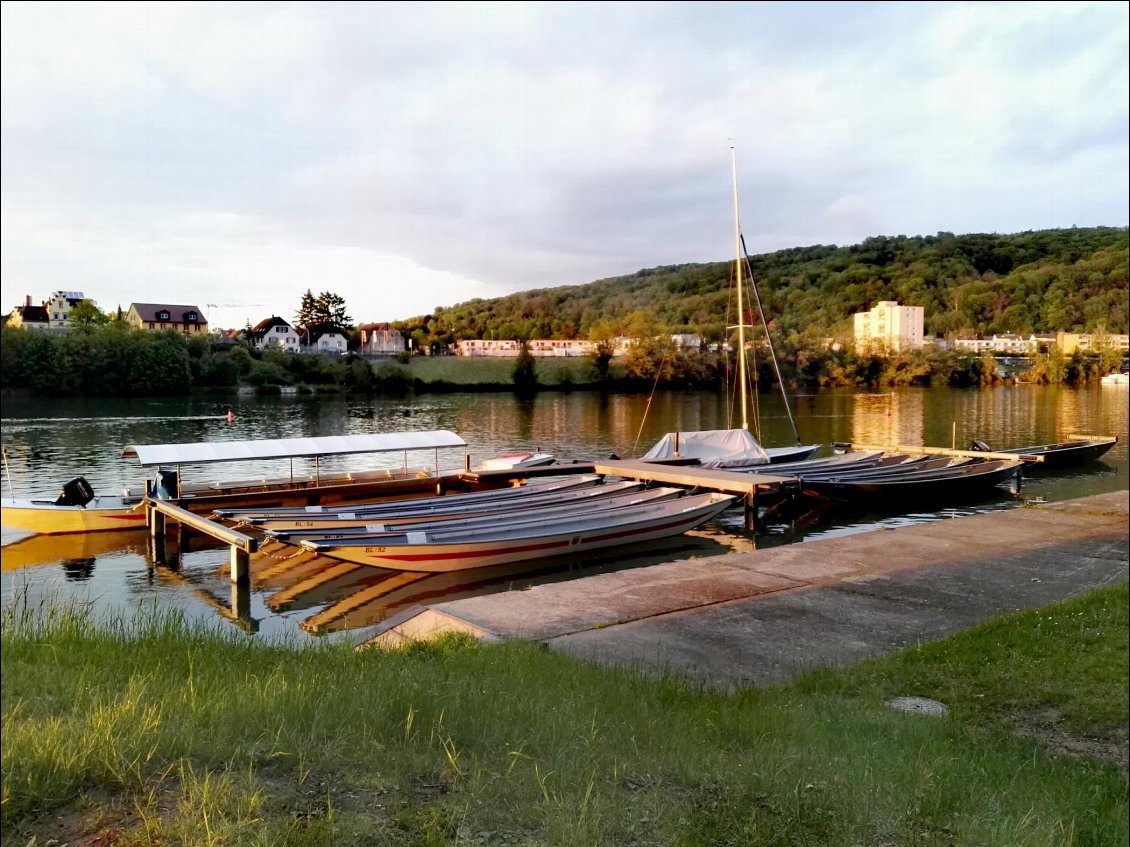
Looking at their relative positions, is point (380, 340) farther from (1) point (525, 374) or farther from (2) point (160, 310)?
(2) point (160, 310)

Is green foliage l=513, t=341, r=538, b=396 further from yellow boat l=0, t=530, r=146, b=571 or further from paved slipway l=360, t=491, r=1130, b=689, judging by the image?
paved slipway l=360, t=491, r=1130, b=689

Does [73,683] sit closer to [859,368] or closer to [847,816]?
[847,816]

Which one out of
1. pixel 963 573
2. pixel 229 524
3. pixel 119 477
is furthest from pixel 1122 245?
pixel 119 477

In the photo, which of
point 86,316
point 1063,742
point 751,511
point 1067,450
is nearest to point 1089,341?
point 1067,450

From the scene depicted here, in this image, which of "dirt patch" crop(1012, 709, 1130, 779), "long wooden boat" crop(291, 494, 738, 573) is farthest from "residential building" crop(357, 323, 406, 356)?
"dirt patch" crop(1012, 709, 1130, 779)

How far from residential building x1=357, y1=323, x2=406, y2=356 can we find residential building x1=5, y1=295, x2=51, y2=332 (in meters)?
11.9

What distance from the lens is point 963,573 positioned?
971cm

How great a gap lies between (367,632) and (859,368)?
22647mm

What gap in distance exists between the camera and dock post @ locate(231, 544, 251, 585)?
423 inches

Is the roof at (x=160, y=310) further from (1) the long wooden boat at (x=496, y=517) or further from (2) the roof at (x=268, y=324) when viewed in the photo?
(1) the long wooden boat at (x=496, y=517)

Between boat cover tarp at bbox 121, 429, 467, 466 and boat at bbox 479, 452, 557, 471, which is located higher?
boat cover tarp at bbox 121, 429, 467, 466

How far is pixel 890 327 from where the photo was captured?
2773 cm

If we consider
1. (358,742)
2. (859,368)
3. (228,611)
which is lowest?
(228,611)

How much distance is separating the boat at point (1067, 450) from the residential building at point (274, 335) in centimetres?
1905
